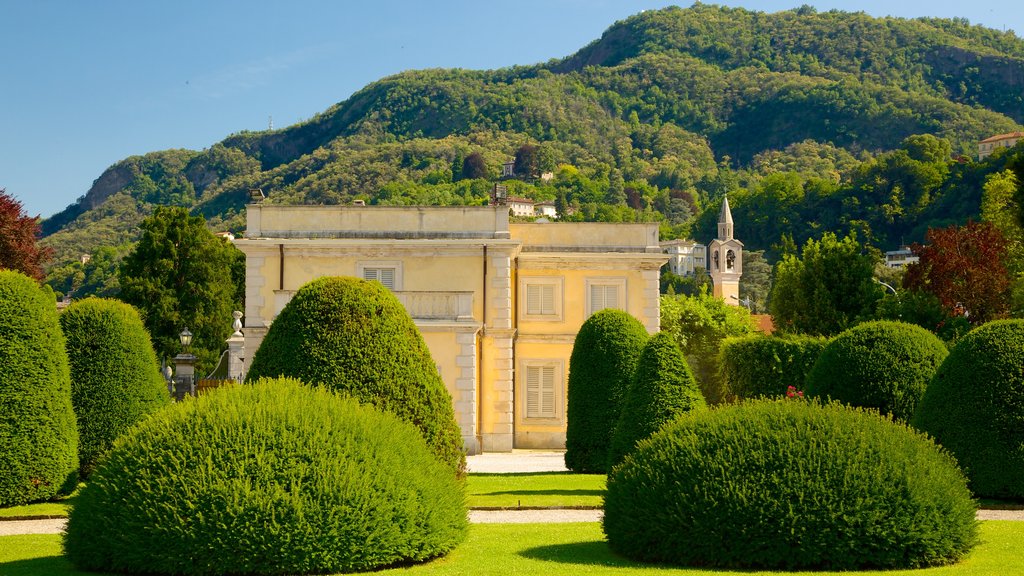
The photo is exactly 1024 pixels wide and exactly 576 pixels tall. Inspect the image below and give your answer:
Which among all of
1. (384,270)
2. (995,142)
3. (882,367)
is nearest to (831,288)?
(384,270)

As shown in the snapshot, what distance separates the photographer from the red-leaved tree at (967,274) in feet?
Result: 130

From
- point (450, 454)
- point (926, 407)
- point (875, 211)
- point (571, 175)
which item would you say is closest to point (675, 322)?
point (926, 407)

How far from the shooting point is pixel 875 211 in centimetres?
11388

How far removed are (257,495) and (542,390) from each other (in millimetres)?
27855

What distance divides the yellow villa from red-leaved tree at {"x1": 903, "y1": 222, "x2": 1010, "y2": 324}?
9246 millimetres

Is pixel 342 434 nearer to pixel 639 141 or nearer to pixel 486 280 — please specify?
pixel 486 280

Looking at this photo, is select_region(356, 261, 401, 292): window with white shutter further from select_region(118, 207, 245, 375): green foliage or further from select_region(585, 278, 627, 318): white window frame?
select_region(118, 207, 245, 375): green foliage

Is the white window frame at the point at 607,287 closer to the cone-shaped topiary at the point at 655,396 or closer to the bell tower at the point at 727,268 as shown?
the cone-shaped topiary at the point at 655,396

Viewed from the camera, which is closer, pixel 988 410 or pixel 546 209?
pixel 988 410

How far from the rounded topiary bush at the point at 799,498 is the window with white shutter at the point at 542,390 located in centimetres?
2602

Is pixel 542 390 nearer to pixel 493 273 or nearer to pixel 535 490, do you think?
pixel 493 273

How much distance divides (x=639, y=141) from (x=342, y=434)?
7365 inches

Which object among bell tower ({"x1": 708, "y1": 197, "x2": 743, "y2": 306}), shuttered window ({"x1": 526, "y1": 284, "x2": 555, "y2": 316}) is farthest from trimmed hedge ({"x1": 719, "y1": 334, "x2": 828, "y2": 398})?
bell tower ({"x1": 708, "y1": 197, "x2": 743, "y2": 306})

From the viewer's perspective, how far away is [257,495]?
11367 mm
